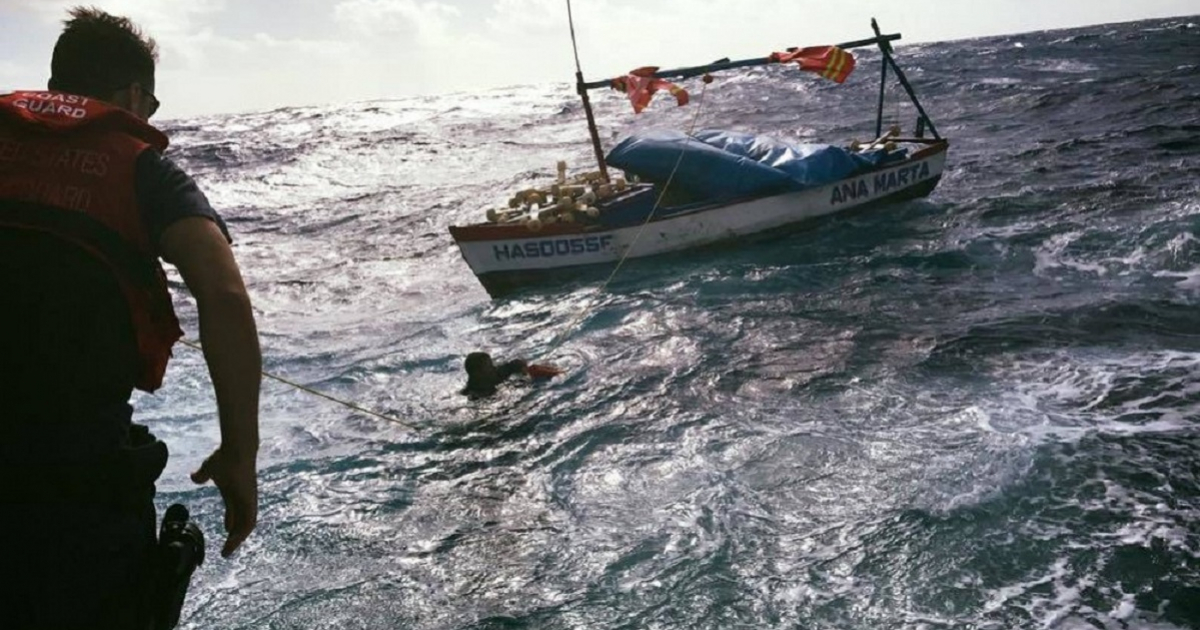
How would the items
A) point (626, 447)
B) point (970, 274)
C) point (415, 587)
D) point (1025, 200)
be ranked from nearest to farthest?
1. point (415, 587)
2. point (626, 447)
3. point (970, 274)
4. point (1025, 200)

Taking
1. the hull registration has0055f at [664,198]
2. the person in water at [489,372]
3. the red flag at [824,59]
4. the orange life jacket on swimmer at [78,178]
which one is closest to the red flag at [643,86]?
the hull registration has0055f at [664,198]

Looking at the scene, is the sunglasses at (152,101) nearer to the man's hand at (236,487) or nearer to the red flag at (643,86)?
the man's hand at (236,487)

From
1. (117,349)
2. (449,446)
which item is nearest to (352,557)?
(449,446)

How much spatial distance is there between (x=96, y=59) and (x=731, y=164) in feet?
43.1

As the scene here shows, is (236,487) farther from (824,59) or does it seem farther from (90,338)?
(824,59)

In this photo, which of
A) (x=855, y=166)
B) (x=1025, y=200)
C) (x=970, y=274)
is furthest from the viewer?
(x=1025, y=200)

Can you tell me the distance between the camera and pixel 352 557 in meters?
7.03

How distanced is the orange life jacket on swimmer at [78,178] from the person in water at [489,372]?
7.88 meters

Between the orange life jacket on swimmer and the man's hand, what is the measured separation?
1.51ft

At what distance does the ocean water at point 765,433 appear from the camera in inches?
239

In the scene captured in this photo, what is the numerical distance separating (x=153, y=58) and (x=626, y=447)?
6.61 meters

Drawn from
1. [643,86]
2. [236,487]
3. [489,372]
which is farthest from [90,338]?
[643,86]

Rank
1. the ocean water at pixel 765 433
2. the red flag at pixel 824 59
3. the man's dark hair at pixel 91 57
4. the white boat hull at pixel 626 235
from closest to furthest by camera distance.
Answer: the man's dark hair at pixel 91 57 < the ocean water at pixel 765 433 < the white boat hull at pixel 626 235 < the red flag at pixel 824 59

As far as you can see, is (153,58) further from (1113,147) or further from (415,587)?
(1113,147)
